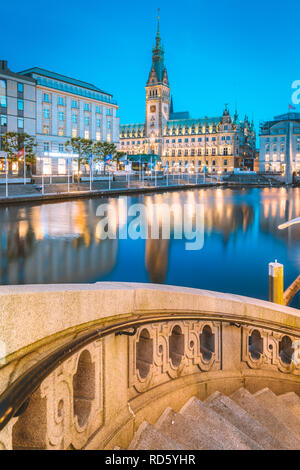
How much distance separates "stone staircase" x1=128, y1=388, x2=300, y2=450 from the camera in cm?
391

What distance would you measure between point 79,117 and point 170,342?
287 feet

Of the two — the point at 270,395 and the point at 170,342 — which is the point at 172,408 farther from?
the point at 270,395

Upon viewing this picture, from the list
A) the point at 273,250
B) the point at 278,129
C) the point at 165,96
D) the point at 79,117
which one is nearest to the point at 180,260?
the point at 273,250

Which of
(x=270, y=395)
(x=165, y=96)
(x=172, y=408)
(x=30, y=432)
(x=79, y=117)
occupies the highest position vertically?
(x=165, y=96)

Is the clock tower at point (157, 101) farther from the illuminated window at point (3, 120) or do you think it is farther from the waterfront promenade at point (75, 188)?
the illuminated window at point (3, 120)

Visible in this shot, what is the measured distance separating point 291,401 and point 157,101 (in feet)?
594

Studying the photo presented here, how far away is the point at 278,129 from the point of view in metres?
135

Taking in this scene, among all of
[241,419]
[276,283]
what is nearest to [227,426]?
[241,419]

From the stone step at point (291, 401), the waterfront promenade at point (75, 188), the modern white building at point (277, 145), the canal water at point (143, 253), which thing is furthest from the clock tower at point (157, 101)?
the stone step at point (291, 401)

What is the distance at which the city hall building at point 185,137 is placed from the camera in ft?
539

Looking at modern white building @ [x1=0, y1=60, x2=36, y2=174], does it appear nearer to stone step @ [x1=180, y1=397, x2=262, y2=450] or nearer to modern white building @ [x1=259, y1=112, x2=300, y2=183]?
stone step @ [x1=180, y1=397, x2=262, y2=450]

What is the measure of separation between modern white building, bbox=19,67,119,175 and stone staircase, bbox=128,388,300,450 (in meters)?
70.9

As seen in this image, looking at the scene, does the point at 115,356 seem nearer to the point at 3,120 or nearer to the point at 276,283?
the point at 276,283
